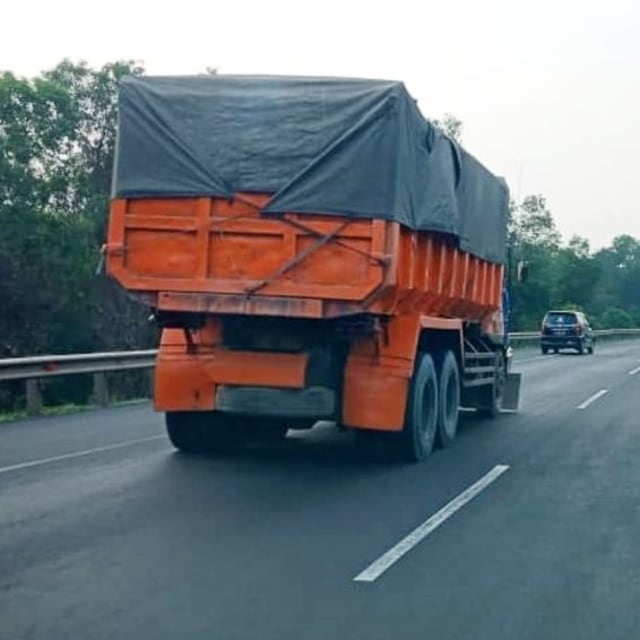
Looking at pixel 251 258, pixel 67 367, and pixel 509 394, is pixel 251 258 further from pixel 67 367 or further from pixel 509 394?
pixel 509 394

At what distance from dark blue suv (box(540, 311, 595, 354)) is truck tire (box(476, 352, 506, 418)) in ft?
108

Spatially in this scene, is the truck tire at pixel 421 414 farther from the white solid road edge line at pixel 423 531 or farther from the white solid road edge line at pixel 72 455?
the white solid road edge line at pixel 72 455

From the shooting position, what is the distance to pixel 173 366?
14344mm

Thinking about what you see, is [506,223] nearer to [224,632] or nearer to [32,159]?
[224,632]

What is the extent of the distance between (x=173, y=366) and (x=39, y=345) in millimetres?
18002

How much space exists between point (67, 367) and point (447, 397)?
21.7 ft

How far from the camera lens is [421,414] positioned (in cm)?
1495

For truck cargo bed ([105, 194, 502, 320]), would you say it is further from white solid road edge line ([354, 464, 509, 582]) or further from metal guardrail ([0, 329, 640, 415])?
metal guardrail ([0, 329, 640, 415])

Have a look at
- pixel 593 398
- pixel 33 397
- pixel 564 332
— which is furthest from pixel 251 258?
pixel 564 332

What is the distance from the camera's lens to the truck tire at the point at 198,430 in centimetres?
1491

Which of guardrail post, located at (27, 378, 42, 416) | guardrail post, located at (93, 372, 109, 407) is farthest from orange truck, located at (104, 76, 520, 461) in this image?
guardrail post, located at (93, 372, 109, 407)

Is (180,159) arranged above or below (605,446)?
above

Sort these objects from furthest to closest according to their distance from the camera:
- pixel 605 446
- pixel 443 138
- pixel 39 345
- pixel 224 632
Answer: pixel 39 345
pixel 605 446
pixel 443 138
pixel 224 632

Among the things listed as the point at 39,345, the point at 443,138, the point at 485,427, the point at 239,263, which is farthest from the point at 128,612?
the point at 39,345
